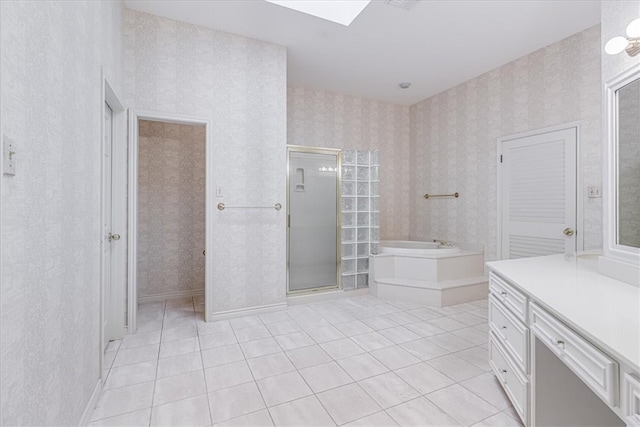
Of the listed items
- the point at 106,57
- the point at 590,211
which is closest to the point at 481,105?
the point at 590,211

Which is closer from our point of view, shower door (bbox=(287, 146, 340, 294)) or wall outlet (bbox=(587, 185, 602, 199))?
wall outlet (bbox=(587, 185, 602, 199))

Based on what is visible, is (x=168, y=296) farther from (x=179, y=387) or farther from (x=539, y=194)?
(x=539, y=194)

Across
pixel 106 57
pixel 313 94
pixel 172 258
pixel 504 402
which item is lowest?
pixel 504 402

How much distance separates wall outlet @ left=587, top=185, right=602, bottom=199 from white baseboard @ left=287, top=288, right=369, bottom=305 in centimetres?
240

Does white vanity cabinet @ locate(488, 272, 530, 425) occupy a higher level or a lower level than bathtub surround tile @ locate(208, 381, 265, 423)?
higher

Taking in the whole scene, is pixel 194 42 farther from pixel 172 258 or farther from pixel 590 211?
pixel 590 211

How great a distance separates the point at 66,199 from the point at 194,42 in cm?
214

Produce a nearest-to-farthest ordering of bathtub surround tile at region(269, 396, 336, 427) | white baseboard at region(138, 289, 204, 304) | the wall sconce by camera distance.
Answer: the wall sconce → bathtub surround tile at region(269, 396, 336, 427) → white baseboard at region(138, 289, 204, 304)

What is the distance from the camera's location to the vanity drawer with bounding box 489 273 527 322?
1.37 meters

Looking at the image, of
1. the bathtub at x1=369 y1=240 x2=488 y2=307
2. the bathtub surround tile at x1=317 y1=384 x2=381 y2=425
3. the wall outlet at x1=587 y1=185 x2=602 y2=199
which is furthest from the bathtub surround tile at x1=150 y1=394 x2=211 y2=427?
the wall outlet at x1=587 y1=185 x2=602 y2=199

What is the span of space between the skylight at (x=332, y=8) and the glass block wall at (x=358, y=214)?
4.55 feet

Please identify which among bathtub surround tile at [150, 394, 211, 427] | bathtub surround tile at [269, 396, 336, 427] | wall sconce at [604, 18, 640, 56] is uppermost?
wall sconce at [604, 18, 640, 56]

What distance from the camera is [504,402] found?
1.63 m

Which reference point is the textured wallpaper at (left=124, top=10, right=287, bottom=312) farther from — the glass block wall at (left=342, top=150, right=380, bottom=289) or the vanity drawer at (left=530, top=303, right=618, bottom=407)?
the vanity drawer at (left=530, top=303, right=618, bottom=407)
